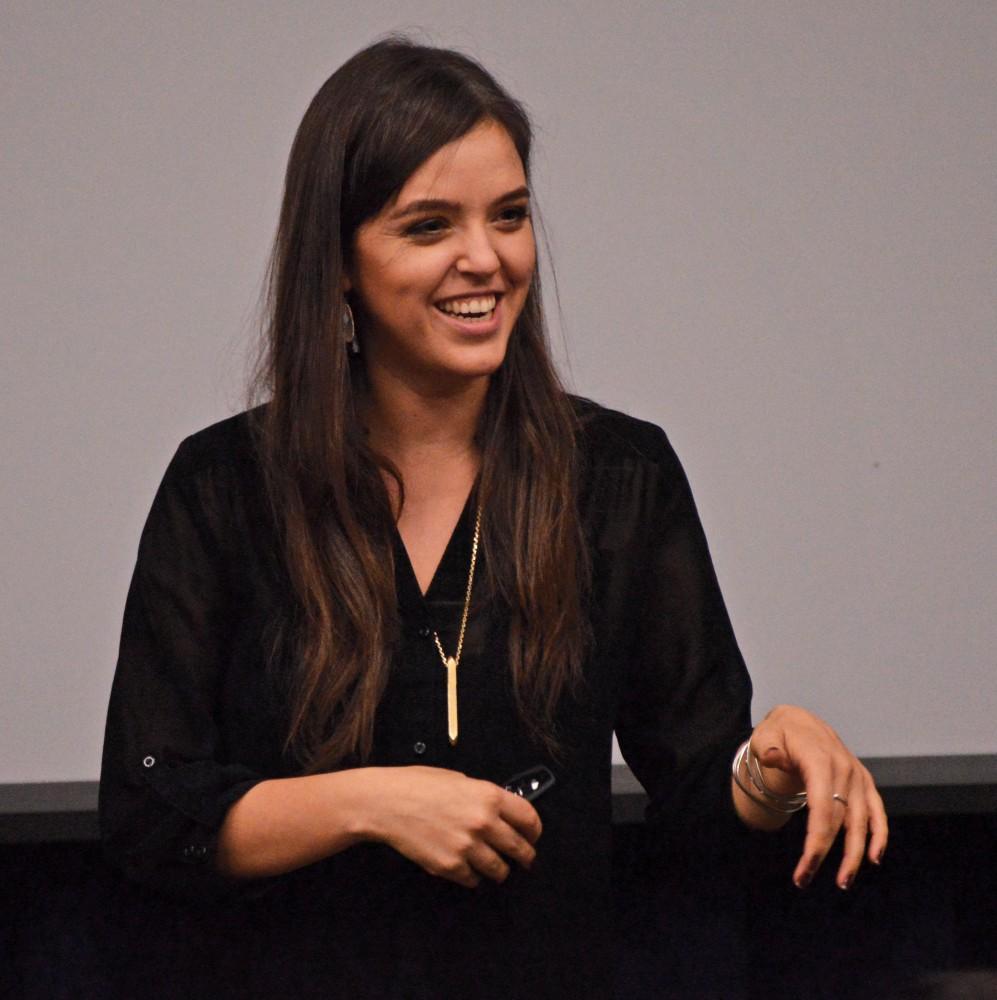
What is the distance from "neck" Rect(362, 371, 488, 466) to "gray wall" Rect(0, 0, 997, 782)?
0.84 meters

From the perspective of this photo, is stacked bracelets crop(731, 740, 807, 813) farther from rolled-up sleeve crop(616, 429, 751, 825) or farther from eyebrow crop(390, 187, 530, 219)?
eyebrow crop(390, 187, 530, 219)

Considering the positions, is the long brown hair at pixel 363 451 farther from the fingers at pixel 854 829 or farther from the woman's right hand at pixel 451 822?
the fingers at pixel 854 829

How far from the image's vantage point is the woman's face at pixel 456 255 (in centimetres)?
126

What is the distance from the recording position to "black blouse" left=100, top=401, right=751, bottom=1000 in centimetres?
132

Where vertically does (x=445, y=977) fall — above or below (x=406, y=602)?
below

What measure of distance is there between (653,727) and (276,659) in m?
0.34

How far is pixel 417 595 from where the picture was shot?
1.36 metres

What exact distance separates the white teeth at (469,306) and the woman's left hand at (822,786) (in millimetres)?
403

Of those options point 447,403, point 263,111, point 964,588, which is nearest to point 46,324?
point 263,111

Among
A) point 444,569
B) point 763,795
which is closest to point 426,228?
point 444,569

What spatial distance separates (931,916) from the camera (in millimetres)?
2385

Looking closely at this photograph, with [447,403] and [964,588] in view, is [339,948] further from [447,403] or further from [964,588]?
[964,588]

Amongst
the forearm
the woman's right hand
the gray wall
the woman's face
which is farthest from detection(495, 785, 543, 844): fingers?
the gray wall

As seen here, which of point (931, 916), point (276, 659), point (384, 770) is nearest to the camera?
point (384, 770)
